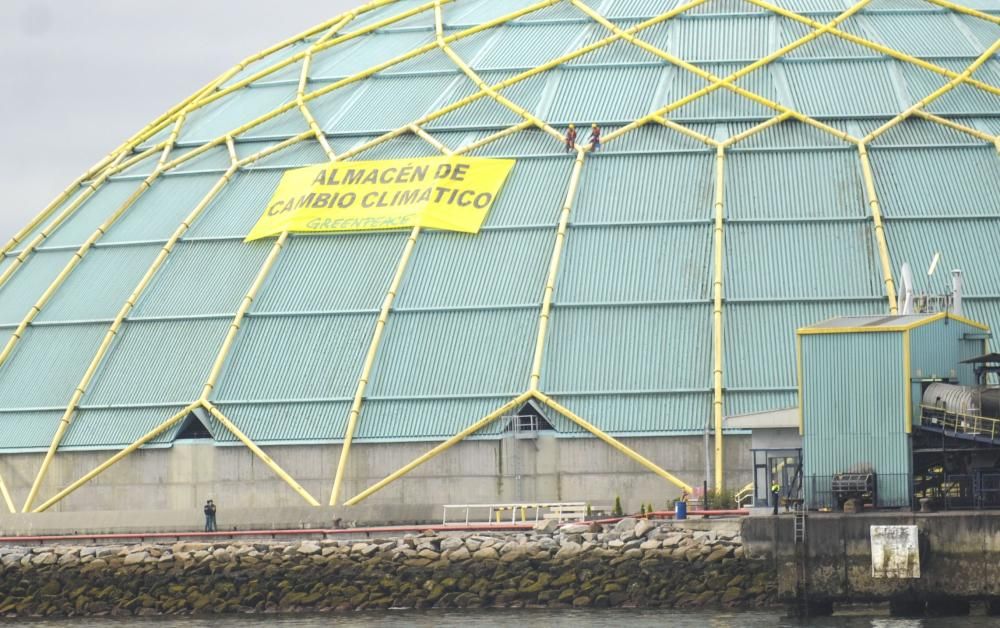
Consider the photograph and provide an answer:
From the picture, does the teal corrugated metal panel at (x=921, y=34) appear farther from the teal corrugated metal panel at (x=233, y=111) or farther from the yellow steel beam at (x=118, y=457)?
the yellow steel beam at (x=118, y=457)

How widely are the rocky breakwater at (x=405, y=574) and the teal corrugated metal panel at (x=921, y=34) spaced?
3132cm

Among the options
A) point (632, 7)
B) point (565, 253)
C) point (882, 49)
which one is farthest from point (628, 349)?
point (632, 7)

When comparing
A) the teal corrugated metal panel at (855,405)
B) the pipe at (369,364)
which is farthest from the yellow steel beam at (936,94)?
the teal corrugated metal panel at (855,405)

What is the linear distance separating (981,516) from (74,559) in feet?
104

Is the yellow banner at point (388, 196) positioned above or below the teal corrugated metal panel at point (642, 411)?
above

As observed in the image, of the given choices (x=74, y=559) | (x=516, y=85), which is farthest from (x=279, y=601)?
(x=516, y=85)

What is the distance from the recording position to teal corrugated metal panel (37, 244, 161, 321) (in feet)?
308

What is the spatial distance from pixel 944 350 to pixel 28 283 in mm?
43323

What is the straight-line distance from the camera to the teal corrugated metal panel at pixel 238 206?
95.0 m

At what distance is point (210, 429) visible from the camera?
3403 inches

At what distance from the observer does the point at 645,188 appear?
90250mm

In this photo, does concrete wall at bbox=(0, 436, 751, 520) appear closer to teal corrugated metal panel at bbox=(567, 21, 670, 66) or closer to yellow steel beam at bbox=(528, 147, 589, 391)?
yellow steel beam at bbox=(528, 147, 589, 391)

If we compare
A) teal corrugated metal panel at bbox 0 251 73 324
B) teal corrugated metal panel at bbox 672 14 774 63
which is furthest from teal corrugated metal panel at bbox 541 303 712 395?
teal corrugated metal panel at bbox 0 251 73 324

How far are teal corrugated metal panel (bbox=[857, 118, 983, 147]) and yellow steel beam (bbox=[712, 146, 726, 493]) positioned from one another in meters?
6.34
